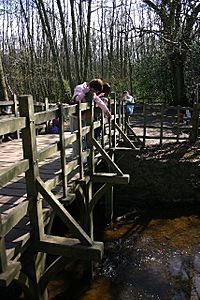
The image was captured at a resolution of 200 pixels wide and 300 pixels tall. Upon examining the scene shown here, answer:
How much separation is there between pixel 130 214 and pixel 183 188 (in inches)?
72.7

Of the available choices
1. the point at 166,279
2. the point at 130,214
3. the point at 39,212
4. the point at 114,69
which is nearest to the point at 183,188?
the point at 130,214

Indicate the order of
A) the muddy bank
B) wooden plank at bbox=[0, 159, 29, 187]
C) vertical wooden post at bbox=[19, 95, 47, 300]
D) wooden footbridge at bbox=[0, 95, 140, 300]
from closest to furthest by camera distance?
wooden plank at bbox=[0, 159, 29, 187], wooden footbridge at bbox=[0, 95, 140, 300], vertical wooden post at bbox=[19, 95, 47, 300], the muddy bank

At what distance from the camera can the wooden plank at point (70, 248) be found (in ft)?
10.5

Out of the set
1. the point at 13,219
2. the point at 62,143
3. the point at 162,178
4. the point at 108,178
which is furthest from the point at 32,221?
the point at 162,178

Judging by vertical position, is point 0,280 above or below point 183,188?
above

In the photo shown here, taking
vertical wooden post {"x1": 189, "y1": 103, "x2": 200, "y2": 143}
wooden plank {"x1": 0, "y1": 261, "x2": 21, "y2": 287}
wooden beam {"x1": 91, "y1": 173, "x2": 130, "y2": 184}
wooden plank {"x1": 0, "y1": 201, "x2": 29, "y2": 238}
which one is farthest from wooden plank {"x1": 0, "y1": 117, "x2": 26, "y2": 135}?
vertical wooden post {"x1": 189, "y1": 103, "x2": 200, "y2": 143}

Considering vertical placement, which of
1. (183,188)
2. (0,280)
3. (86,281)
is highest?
(0,280)

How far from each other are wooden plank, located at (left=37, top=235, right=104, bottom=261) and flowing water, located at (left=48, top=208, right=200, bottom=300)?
2.79 metres

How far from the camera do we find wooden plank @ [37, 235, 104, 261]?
3.19 metres

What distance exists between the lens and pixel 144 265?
6652mm

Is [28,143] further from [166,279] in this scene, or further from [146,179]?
[146,179]

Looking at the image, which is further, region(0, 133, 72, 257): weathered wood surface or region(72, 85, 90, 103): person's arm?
region(72, 85, 90, 103): person's arm

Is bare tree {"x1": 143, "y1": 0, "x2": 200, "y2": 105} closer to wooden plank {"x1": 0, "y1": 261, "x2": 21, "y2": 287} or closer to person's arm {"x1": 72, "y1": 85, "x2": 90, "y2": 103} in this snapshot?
person's arm {"x1": 72, "y1": 85, "x2": 90, "y2": 103}

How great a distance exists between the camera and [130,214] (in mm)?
9359
